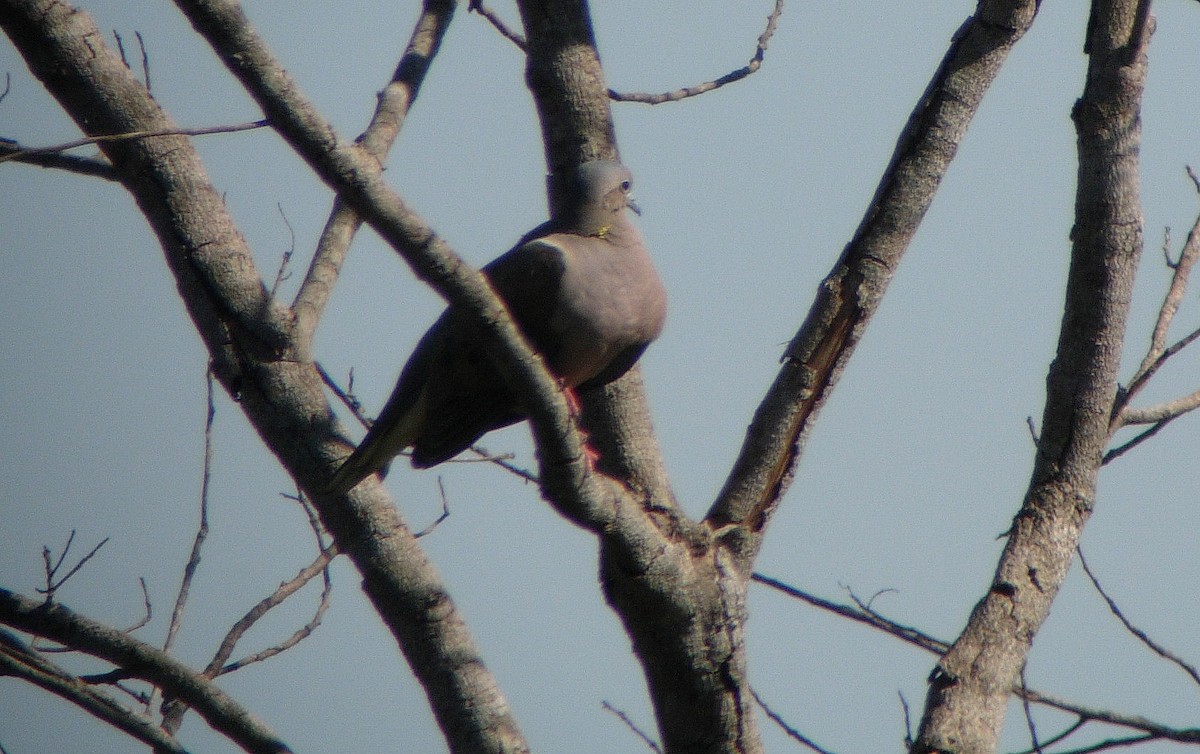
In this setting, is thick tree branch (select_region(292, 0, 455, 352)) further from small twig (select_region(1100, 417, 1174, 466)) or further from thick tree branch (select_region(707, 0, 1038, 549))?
small twig (select_region(1100, 417, 1174, 466))

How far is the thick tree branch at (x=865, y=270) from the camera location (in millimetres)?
2982

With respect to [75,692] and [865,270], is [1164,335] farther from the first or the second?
[75,692]

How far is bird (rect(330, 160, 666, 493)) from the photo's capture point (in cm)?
373

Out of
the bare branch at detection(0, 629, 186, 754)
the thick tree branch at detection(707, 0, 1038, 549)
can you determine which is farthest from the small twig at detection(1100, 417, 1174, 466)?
the bare branch at detection(0, 629, 186, 754)

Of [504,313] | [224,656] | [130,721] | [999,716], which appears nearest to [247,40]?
[504,313]

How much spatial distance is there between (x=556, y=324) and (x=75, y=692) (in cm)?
183

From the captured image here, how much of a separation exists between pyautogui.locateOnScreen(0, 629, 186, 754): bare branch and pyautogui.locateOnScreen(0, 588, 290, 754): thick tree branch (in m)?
0.06

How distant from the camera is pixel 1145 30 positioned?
9.32 ft

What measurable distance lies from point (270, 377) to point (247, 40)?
1012 mm

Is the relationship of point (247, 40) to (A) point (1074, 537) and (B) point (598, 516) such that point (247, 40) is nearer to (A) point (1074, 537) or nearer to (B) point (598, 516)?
(B) point (598, 516)

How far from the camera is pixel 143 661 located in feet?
8.55

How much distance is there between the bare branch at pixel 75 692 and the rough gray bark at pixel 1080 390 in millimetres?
1670

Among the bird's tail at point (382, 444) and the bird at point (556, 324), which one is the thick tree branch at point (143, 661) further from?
the bird at point (556, 324)

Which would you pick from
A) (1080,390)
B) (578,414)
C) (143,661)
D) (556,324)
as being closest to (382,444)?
(578,414)
